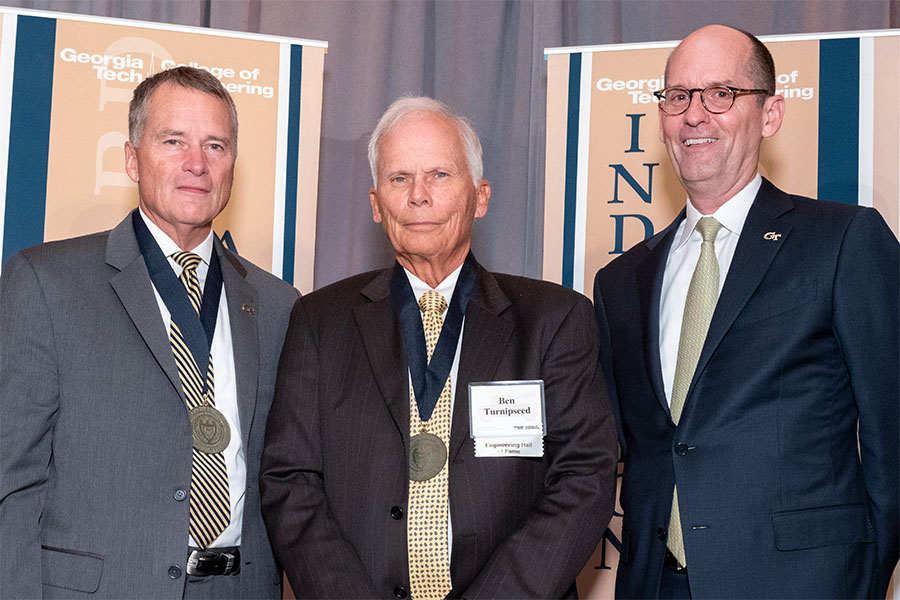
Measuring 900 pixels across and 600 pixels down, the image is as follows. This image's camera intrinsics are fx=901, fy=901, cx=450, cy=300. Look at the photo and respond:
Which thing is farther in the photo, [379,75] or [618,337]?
[379,75]

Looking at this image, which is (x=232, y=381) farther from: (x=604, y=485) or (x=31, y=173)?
(x=31, y=173)

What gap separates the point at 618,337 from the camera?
8.85 feet

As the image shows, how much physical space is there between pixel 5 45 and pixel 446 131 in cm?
218

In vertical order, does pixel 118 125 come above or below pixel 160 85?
above

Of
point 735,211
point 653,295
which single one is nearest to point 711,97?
point 735,211

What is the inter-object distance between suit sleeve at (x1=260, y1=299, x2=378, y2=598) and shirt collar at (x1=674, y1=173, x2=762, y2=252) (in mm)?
1184

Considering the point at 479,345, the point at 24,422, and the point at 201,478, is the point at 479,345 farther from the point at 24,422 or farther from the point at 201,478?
the point at 24,422

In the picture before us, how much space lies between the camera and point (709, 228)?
8.46ft

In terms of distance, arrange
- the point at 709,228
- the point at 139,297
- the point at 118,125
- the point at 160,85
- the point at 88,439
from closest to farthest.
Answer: the point at 88,439 < the point at 139,297 < the point at 709,228 < the point at 160,85 < the point at 118,125

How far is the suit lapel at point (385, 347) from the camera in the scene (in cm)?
237

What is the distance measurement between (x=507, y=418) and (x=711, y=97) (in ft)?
3.68

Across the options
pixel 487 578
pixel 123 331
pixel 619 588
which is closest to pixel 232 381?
pixel 123 331

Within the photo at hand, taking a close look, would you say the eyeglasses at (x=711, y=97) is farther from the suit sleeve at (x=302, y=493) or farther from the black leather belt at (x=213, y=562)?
the black leather belt at (x=213, y=562)

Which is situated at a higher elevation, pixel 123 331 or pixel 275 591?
pixel 123 331
